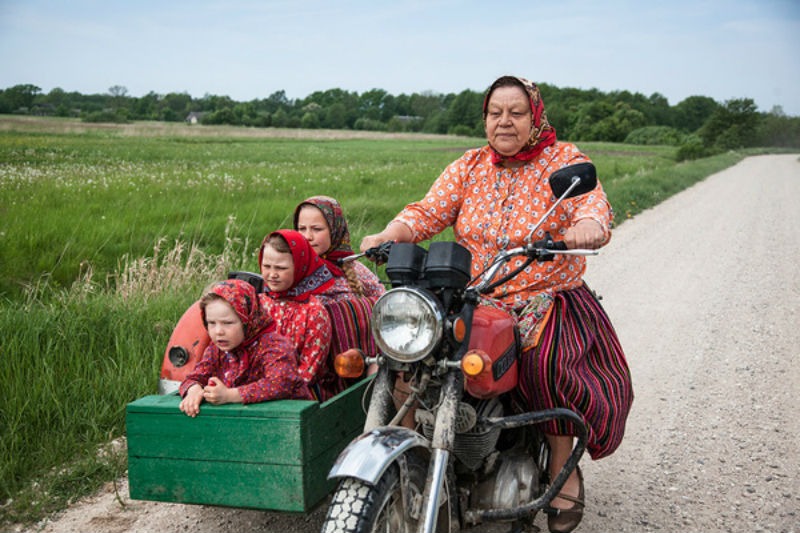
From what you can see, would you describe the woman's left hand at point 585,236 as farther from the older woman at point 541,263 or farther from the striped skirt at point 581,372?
the striped skirt at point 581,372

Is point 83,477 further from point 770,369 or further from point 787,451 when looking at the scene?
point 770,369

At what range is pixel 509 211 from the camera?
122 inches

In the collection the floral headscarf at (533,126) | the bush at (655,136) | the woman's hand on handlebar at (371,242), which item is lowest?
the woman's hand on handlebar at (371,242)

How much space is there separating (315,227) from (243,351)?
1221 mm

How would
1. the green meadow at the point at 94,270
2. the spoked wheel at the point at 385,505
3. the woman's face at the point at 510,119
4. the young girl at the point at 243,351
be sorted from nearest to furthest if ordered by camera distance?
the spoked wheel at the point at 385,505 → the young girl at the point at 243,351 → the woman's face at the point at 510,119 → the green meadow at the point at 94,270

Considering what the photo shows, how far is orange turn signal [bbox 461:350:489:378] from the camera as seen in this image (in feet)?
7.39

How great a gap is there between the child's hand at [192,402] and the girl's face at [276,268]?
91 centimetres

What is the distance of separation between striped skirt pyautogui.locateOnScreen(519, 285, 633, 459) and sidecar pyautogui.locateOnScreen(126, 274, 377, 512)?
758 mm

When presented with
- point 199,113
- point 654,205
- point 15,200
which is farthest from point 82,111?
point 199,113

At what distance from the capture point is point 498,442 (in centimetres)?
296

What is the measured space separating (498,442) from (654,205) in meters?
14.6

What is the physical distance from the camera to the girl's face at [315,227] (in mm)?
4160

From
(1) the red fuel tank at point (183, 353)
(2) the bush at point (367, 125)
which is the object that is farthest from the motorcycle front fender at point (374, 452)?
(2) the bush at point (367, 125)

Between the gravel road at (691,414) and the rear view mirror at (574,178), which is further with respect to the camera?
the gravel road at (691,414)
